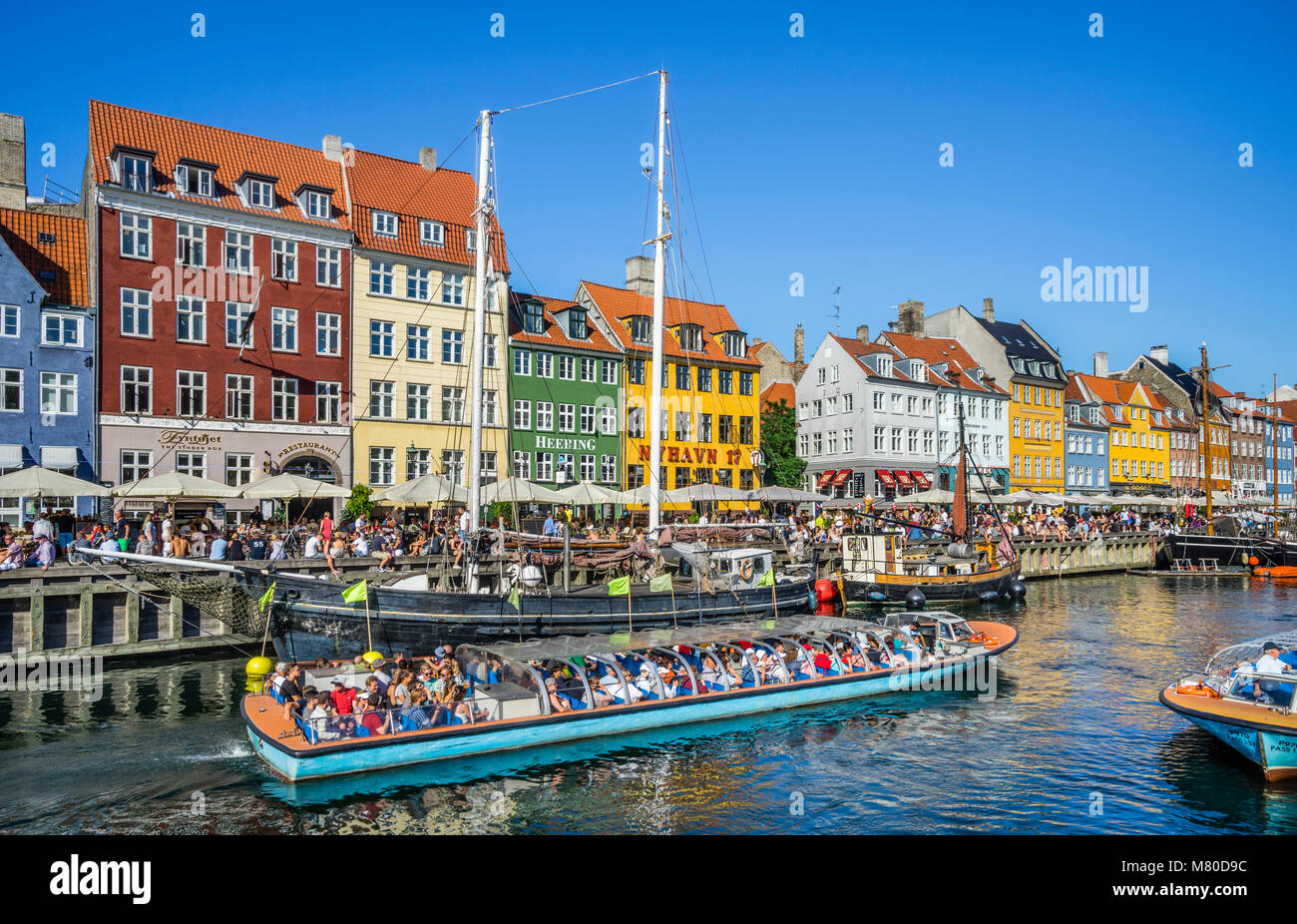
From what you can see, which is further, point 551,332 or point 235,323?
point 551,332

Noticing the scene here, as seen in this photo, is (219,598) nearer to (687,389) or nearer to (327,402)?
(327,402)

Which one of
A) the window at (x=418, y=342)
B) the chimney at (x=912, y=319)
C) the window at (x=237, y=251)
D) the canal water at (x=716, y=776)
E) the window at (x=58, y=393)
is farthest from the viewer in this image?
the chimney at (x=912, y=319)

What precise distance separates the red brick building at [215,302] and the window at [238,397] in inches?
2.4

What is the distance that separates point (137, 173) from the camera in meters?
39.0

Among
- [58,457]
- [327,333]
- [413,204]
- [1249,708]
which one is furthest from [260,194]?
[1249,708]

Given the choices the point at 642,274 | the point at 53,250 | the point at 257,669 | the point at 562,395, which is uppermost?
the point at 642,274

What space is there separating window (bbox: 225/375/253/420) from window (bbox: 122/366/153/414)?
9.87 ft

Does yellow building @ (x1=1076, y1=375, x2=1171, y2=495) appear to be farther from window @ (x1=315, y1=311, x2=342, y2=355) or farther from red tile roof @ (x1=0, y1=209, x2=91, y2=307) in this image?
red tile roof @ (x1=0, y1=209, x2=91, y2=307)

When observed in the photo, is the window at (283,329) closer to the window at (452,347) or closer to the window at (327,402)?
the window at (327,402)

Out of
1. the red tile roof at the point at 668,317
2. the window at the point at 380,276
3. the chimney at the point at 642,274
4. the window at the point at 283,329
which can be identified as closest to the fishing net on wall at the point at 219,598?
the window at the point at 283,329

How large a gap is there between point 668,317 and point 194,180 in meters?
28.1

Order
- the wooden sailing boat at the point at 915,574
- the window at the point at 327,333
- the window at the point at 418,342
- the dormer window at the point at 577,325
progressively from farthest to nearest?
the dormer window at the point at 577,325, the window at the point at 418,342, the window at the point at 327,333, the wooden sailing boat at the point at 915,574

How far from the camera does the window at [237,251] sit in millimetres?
41188

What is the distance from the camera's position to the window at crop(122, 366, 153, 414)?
1502 inches
